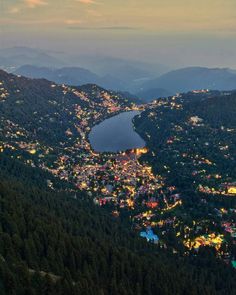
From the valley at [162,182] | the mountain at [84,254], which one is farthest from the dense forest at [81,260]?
the valley at [162,182]

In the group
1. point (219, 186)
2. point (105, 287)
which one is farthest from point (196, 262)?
point (219, 186)

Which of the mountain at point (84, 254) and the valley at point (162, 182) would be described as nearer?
the mountain at point (84, 254)

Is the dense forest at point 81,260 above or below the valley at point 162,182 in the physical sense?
below

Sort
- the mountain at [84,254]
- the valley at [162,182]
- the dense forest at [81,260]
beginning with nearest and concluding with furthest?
the dense forest at [81,260] → the mountain at [84,254] → the valley at [162,182]

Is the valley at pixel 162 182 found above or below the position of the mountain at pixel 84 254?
above

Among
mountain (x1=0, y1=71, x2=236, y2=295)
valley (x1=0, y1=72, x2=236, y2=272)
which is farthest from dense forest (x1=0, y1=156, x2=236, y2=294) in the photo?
valley (x1=0, y1=72, x2=236, y2=272)

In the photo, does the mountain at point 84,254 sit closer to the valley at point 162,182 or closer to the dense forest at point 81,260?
the dense forest at point 81,260

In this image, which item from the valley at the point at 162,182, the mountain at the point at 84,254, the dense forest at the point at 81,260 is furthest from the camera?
the valley at the point at 162,182

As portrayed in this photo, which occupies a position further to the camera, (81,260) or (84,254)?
(84,254)

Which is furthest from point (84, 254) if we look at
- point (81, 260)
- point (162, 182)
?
point (162, 182)

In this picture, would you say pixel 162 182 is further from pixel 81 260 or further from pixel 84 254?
pixel 81 260

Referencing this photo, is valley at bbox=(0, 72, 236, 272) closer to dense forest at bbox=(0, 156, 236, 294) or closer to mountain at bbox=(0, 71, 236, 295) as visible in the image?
mountain at bbox=(0, 71, 236, 295)
